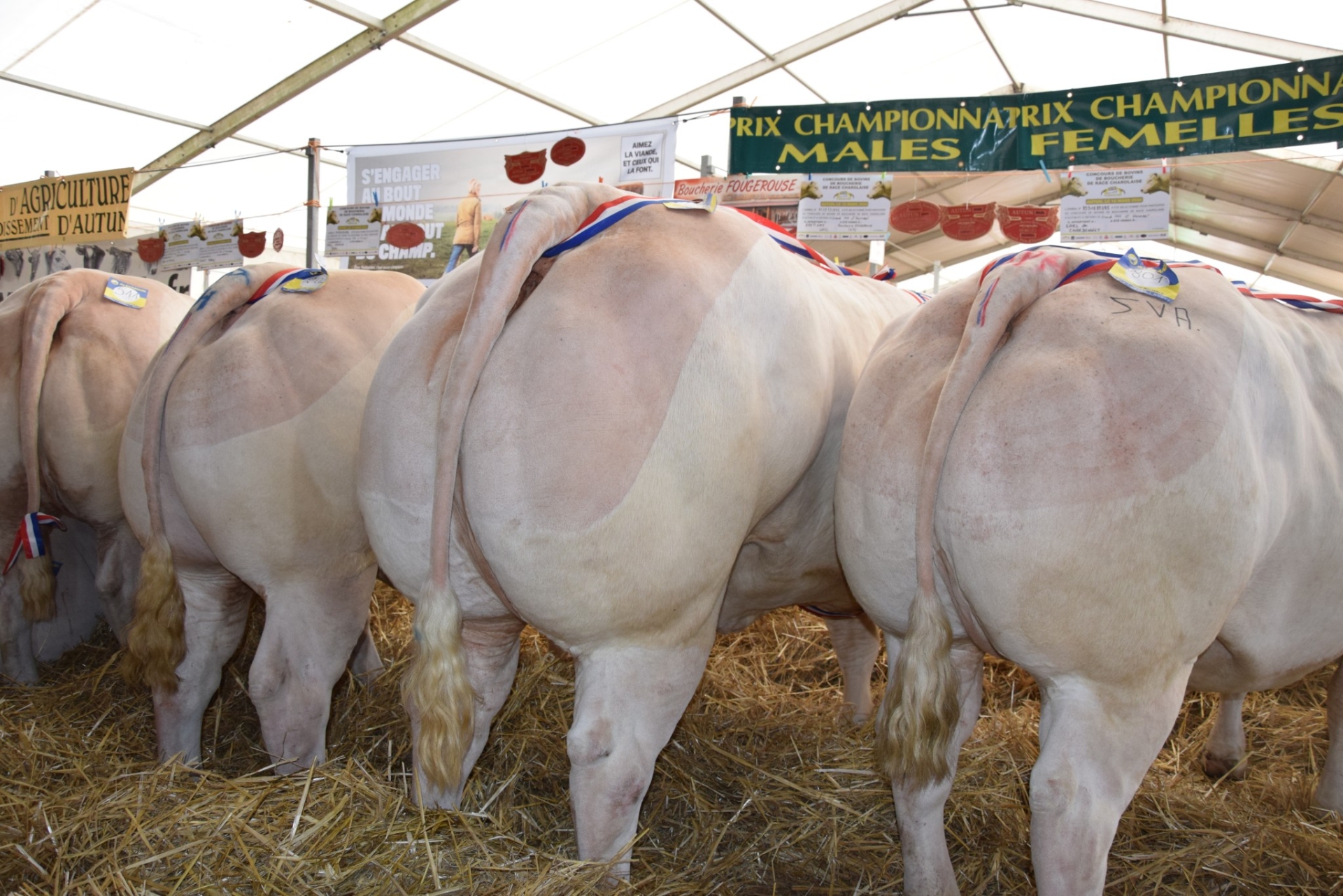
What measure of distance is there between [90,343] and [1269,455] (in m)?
3.17

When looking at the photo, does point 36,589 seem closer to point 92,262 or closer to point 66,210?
point 66,210

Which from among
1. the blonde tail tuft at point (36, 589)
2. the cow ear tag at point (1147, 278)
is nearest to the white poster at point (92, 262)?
the blonde tail tuft at point (36, 589)

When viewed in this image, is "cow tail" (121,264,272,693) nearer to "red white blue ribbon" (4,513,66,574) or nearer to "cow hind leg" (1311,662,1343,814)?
"red white blue ribbon" (4,513,66,574)

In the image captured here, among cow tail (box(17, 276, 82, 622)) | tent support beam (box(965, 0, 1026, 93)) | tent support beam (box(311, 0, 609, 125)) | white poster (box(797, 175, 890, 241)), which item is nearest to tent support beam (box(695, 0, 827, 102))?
tent support beam (box(311, 0, 609, 125))

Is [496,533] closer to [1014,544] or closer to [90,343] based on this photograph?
[1014,544]

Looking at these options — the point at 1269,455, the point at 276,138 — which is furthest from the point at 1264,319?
the point at 276,138

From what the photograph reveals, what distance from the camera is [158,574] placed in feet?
7.32

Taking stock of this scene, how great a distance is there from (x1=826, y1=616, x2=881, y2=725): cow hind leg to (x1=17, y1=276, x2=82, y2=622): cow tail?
2253 mm

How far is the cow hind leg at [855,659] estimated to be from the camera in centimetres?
297

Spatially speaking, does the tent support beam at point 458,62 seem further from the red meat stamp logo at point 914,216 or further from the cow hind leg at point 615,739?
the cow hind leg at point 615,739

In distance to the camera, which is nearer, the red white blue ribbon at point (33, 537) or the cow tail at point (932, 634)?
the cow tail at point (932, 634)

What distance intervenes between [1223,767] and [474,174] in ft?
12.9

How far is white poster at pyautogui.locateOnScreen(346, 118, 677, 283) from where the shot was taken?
435 centimetres

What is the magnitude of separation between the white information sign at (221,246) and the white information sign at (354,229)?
1.61ft
